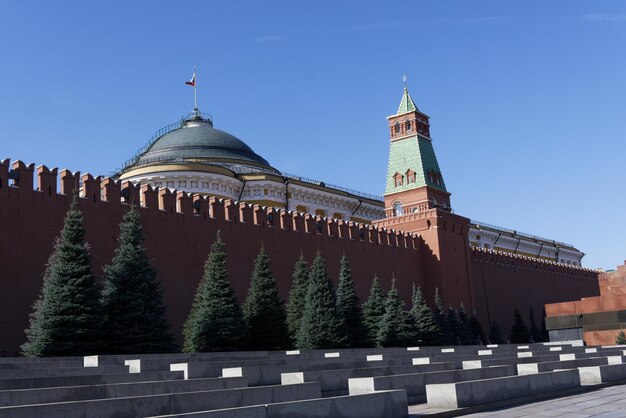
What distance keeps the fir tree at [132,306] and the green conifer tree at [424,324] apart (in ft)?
36.1

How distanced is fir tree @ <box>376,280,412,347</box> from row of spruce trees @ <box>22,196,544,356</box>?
0.03 meters

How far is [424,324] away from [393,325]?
7.58ft

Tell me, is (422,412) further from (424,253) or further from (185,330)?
(424,253)

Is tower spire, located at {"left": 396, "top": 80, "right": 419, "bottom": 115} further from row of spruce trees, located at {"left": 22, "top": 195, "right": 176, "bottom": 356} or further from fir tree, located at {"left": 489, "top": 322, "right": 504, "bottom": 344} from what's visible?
row of spruce trees, located at {"left": 22, "top": 195, "right": 176, "bottom": 356}

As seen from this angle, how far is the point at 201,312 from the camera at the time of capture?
61.8 feet

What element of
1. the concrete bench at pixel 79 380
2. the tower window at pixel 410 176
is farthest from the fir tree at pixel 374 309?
the concrete bench at pixel 79 380

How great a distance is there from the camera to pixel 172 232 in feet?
71.0

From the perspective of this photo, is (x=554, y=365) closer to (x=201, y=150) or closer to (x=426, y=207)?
(x=426, y=207)

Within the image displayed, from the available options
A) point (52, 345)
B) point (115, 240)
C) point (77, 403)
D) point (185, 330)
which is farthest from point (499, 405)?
point (115, 240)

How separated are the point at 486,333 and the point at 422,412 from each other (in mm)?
27233

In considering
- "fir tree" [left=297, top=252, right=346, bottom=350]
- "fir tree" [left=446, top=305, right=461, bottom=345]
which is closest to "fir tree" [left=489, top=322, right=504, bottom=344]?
"fir tree" [left=446, top=305, right=461, bottom=345]

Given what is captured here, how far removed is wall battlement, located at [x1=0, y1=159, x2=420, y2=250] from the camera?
60.0 ft

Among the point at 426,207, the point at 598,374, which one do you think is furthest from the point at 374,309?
the point at 598,374

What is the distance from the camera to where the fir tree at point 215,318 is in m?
18.5
